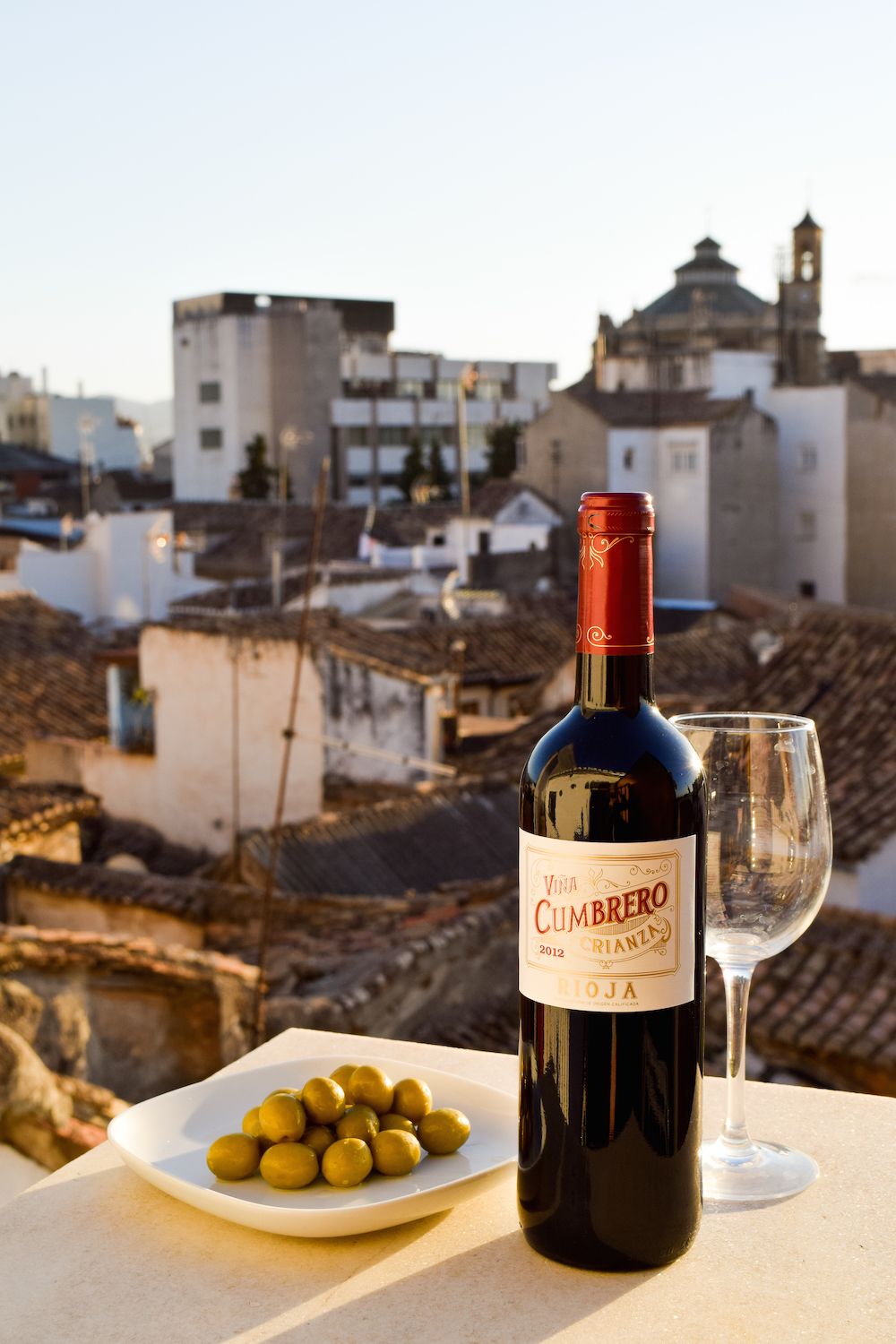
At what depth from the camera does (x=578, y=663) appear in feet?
4.55

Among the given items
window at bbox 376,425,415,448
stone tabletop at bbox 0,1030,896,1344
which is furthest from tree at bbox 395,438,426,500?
stone tabletop at bbox 0,1030,896,1344

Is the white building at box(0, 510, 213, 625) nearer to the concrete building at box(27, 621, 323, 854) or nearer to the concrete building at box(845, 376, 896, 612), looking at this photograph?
the concrete building at box(27, 621, 323, 854)

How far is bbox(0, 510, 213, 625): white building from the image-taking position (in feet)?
94.8

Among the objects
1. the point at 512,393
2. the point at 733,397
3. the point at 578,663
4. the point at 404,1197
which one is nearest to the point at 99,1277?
the point at 404,1197

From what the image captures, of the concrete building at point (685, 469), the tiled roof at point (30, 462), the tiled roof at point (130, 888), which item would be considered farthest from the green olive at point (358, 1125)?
the tiled roof at point (30, 462)

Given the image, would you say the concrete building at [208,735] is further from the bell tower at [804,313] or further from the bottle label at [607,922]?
the bell tower at [804,313]

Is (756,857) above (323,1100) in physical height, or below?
above

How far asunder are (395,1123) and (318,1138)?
8 centimetres

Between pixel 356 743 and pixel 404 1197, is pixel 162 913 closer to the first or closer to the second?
pixel 356 743

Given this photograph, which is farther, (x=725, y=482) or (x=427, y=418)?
(x=427, y=418)

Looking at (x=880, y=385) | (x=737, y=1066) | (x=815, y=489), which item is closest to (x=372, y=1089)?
(x=737, y=1066)

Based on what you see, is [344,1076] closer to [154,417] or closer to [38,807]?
[38,807]

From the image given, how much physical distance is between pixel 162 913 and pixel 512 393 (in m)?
57.2

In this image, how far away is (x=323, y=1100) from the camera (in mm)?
1534
